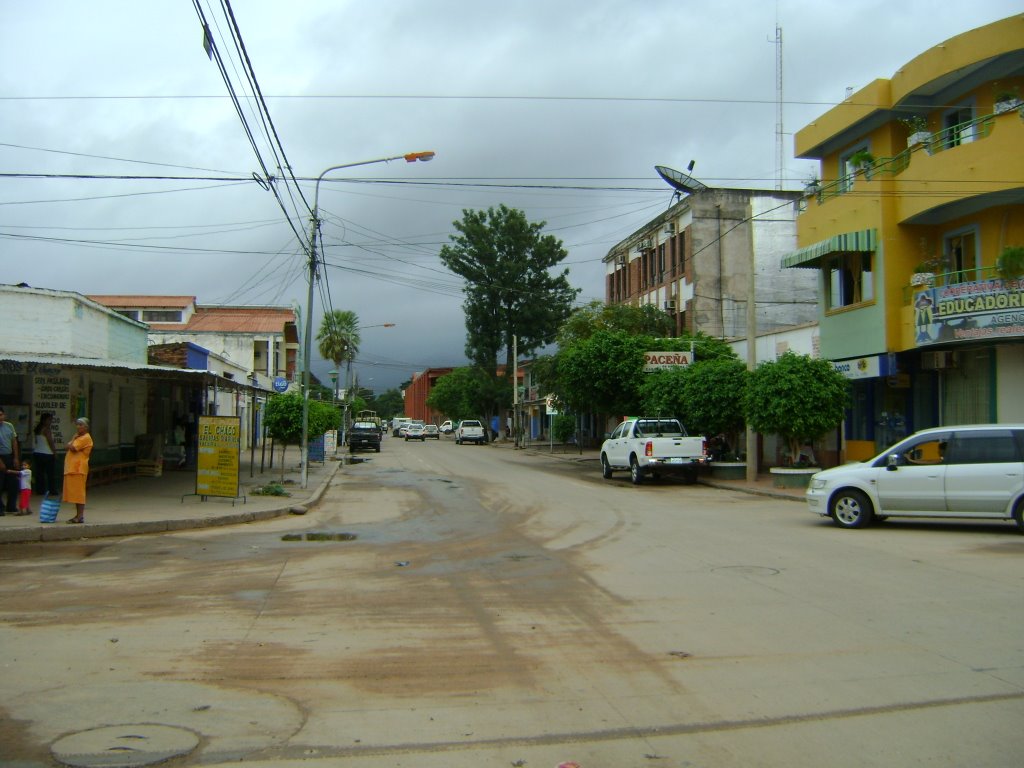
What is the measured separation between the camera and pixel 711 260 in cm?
4325

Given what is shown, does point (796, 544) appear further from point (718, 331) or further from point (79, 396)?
point (718, 331)

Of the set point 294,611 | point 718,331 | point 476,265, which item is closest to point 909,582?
point 294,611

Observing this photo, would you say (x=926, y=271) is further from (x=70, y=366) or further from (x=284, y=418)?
(x=70, y=366)

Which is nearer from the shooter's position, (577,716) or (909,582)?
(577,716)

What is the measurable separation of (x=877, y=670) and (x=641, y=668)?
1751mm

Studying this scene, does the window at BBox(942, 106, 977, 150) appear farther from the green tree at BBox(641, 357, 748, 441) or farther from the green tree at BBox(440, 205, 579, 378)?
the green tree at BBox(440, 205, 579, 378)

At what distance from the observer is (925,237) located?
23.7 metres

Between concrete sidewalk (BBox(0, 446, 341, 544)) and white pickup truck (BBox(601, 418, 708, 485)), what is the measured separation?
9.35 metres

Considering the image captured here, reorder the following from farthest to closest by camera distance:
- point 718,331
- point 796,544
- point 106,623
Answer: point 718,331
point 796,544
point 106,623

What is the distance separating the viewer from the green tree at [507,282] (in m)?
62.6

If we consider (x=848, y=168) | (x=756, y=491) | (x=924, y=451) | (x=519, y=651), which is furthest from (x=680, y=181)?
(x=519, y=651)

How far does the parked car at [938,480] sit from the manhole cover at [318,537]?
27.1ft

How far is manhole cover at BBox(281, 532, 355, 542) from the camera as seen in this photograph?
14.4 meters

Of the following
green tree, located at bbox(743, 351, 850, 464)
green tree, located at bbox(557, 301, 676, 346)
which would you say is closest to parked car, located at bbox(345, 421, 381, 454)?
green tree, located at bbox(557, 301, 676, 346)
